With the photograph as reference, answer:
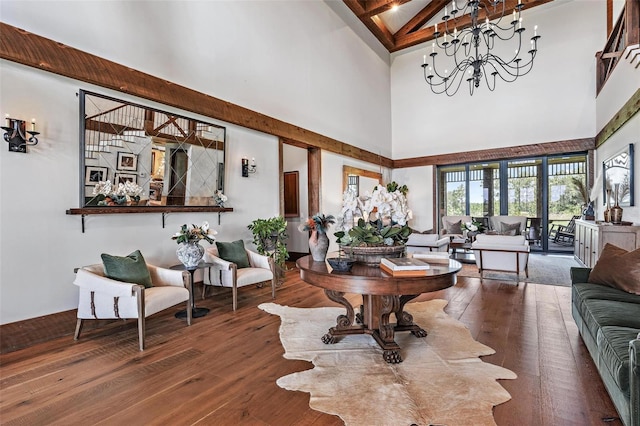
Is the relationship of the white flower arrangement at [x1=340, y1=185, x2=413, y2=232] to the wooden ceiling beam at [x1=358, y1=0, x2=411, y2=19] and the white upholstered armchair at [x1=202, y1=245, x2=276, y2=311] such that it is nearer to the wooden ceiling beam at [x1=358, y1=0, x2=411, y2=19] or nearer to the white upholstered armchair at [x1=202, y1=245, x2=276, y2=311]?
the white upholstered armchair at [x1=202, y1=245, x2=276, y2=311]

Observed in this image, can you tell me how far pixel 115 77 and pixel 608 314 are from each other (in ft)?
14.9

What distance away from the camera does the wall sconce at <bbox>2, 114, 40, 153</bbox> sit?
8.38 feet

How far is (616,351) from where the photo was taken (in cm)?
159

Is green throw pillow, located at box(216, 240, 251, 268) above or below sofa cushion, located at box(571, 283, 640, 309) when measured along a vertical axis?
above

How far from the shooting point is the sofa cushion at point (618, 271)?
2.45m

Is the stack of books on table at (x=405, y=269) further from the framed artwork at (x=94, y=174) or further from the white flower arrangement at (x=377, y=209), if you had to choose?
the framed artwork at (x=94, y=174)

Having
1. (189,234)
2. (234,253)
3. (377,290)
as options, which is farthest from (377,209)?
(234,253)

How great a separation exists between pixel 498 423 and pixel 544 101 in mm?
8302

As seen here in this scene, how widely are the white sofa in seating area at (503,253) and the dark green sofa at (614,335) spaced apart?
1895 millimetres

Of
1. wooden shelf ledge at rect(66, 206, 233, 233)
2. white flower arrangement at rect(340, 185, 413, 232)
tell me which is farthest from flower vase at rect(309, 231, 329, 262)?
wooden shelf ledge at rect(66, 206, 233, 233)

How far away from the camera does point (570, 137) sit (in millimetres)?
7410

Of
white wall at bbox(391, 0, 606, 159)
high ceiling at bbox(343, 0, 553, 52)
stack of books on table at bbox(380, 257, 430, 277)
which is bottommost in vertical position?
stack of books on table at bbox(380, 257, 430, 277)

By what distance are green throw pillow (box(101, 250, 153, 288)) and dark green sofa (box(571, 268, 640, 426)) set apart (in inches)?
132

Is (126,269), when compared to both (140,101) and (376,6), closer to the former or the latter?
(140,101)
